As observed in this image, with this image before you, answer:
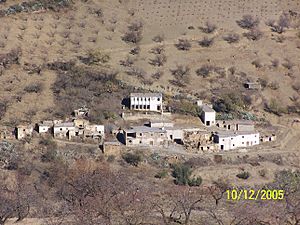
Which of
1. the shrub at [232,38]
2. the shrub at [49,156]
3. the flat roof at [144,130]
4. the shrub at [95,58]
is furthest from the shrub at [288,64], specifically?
the shrub at [49,156]

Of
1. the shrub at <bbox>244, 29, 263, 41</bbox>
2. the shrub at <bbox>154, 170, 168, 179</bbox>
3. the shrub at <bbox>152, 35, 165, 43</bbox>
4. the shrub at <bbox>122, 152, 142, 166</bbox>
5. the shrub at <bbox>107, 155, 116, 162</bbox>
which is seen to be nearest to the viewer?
the shrub at <bbox>154, 170, 168, 179</bbox>

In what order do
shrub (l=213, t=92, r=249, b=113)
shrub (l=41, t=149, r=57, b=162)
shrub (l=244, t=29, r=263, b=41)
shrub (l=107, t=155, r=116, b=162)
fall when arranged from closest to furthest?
shrub (l=41, t=149, r=57, b=162)
shrub (l=107, t=155, r=116, b=162)
shrub (l=213, t=92, r=249, b=113)
shrub (l=244, t=29, r=263, b=41)

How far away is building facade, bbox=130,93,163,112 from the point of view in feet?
149

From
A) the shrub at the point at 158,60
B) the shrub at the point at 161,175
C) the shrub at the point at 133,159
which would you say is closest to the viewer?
the shrub at the point at 161,175

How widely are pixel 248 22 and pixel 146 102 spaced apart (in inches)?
746

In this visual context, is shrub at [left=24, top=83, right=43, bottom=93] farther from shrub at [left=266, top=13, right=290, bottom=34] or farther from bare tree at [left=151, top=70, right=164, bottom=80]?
shrub at [left=266, top=13, right=290, bottom=34]

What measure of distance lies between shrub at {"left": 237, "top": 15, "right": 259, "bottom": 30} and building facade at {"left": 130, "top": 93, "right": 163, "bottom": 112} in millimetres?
17786

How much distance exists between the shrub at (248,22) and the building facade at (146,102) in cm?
1779

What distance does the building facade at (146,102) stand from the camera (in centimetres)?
4528

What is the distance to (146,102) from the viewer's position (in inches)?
1788

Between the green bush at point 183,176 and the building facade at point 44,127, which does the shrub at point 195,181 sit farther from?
the building facade at point 44,127

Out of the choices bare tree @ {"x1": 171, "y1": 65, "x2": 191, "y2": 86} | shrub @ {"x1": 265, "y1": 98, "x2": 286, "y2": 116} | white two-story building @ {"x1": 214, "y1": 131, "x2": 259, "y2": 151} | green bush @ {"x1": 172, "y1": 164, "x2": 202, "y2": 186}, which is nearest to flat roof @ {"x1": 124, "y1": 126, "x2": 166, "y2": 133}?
green bush @ {"x1": 172, "y1": 164, "x2": 202, "y2": 186}

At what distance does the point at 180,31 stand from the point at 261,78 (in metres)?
9.81

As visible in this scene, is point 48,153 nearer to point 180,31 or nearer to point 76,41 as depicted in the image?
point 76,41
